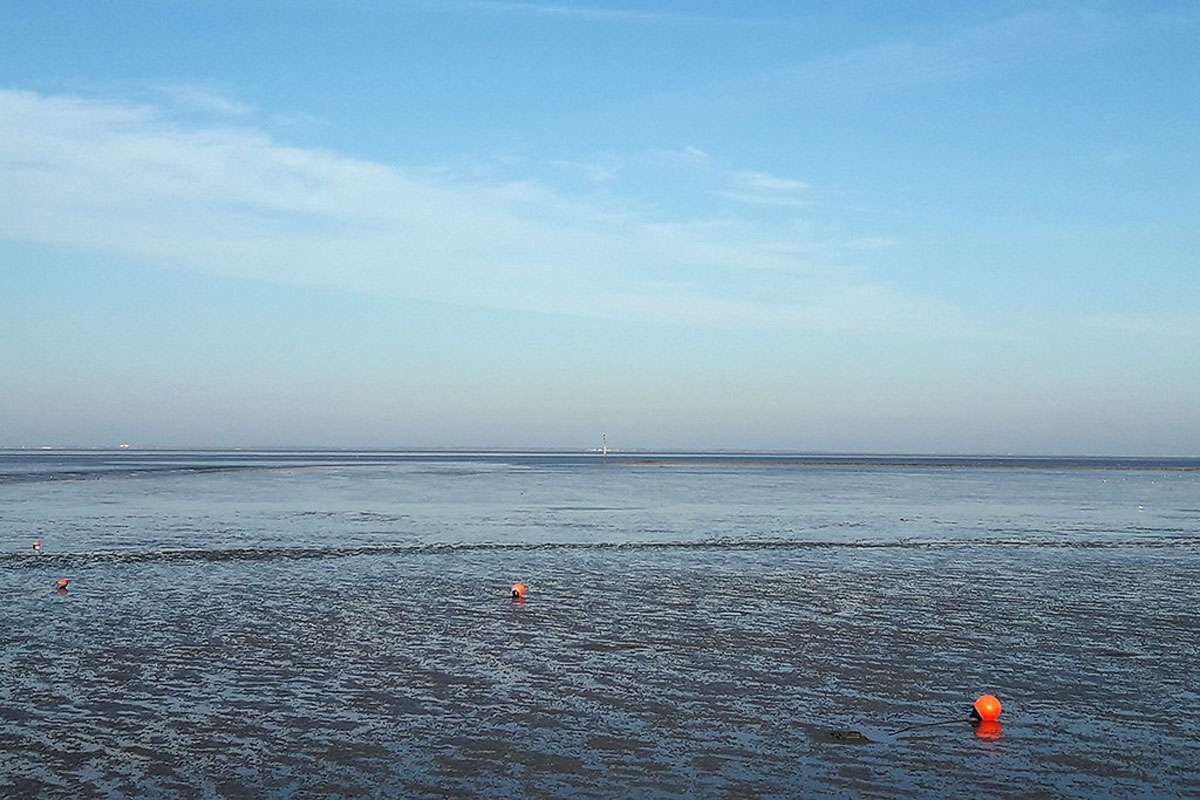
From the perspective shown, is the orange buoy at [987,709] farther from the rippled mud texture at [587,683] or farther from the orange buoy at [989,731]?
the rippled mud texture at [587,683]

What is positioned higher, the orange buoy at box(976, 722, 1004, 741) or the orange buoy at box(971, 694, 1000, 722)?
the orange buoy at box(971, 694, 1000, 722)

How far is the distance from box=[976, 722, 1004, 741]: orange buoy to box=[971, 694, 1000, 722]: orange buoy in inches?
3.4

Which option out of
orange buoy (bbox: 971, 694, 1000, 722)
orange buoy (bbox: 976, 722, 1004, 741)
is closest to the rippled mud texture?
orange buoy (bbox: 976, 722, 1004, 741)

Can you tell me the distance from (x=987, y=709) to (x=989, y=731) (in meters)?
0.39

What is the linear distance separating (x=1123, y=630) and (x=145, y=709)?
18422 mm

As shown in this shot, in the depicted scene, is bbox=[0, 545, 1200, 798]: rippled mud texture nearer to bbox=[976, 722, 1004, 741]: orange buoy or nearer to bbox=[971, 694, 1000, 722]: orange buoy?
bbox=[976, 722, 1004, 741]: orange buoy

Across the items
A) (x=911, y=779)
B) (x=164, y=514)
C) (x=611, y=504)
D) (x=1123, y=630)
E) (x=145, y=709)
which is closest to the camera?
(x=911, y=779)

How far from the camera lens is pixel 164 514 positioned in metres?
50.3

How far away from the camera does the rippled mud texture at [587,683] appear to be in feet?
43.2

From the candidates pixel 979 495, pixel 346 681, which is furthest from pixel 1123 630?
pixel 979 495

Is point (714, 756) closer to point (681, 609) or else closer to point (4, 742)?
point (4, 742)

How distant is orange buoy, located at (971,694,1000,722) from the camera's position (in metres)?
15.3

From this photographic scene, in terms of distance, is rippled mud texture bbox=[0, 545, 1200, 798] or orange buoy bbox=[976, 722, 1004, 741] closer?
rippled mud texture bbox=[0, 545, 1200, 798]

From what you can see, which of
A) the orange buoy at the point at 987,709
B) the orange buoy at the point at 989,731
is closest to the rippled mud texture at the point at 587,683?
the orange buoy at the point at 989,731
